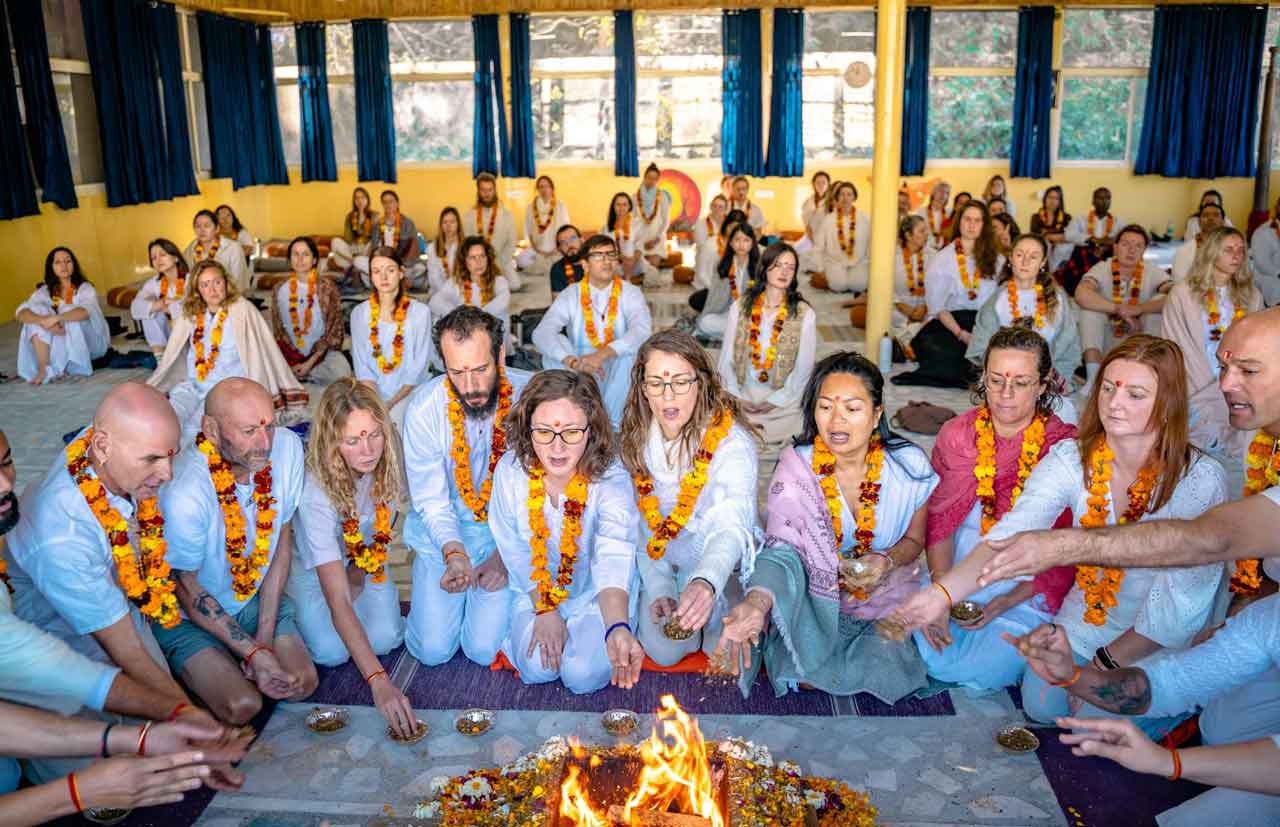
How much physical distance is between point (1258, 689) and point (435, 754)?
231 cm

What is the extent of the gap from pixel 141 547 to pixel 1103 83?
14.4 meters

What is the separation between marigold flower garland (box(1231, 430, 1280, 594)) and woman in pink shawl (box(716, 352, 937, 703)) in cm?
95

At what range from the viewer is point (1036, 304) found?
20.7ft

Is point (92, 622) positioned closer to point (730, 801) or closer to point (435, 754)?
point (435, 754)

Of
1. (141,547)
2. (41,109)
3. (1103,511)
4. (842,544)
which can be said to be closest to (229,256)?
(41,109)

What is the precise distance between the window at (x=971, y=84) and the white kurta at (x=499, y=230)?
6.21 metres

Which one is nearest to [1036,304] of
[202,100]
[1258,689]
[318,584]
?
[1258,689]

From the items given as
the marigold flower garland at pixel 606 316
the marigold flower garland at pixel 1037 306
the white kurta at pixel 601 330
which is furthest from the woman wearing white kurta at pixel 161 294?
the marigold flower garland at pixel 1037 306

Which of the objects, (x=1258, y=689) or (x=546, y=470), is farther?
(x=546, y=470)

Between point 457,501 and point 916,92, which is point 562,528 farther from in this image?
point 916,92

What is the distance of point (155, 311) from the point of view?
325 inches

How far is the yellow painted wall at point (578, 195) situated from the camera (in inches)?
538

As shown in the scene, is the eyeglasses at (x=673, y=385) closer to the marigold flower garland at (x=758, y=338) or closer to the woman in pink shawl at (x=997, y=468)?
the woman in pink shawl at (x=997, y=468)

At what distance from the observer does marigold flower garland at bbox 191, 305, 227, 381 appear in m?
6.45
